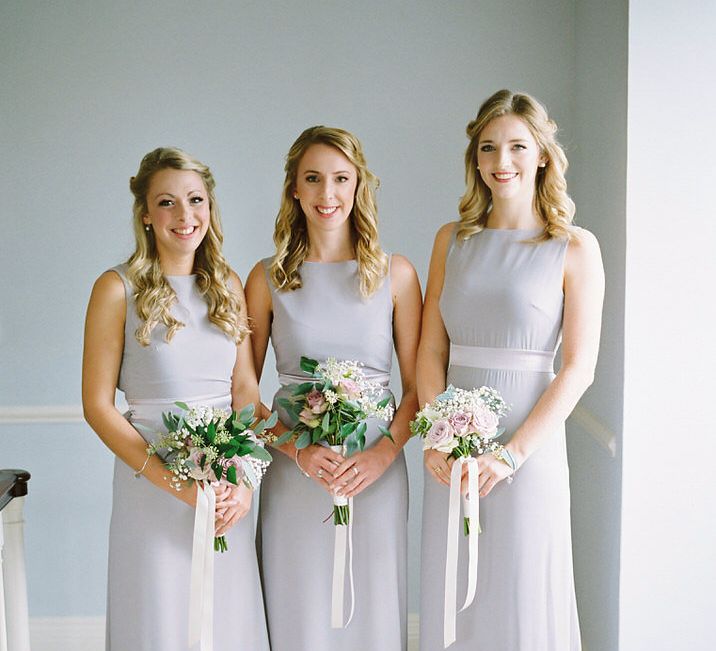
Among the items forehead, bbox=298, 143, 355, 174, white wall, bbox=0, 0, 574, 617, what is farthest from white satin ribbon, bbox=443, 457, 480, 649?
white wall, bbox=0, 0, 574, 617

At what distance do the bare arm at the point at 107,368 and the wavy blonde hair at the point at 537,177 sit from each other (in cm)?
111

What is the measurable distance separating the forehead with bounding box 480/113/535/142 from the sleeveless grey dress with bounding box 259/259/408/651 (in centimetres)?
58

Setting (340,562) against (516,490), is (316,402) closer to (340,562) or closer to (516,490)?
(340,562)

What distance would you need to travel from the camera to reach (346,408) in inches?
103

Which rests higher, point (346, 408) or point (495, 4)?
point (495, 4)

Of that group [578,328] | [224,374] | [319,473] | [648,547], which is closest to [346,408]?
[319,473]

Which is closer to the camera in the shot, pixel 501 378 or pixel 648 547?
pixel 501 378

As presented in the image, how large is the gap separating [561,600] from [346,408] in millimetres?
895

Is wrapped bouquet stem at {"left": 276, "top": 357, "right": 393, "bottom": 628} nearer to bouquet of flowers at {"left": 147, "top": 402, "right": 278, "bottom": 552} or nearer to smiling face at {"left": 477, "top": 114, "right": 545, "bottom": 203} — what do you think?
bouquet of flowers at {"left": 147, "top": 402, "right": 278, "bottom": 552}

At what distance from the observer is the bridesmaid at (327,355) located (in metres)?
2.83

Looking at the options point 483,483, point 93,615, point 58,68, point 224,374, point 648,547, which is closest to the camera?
point 483,483

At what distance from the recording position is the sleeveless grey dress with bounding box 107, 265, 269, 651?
2.67 m

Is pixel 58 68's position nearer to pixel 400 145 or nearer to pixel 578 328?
pixel 400 145

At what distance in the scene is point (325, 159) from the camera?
2795 millimetres
